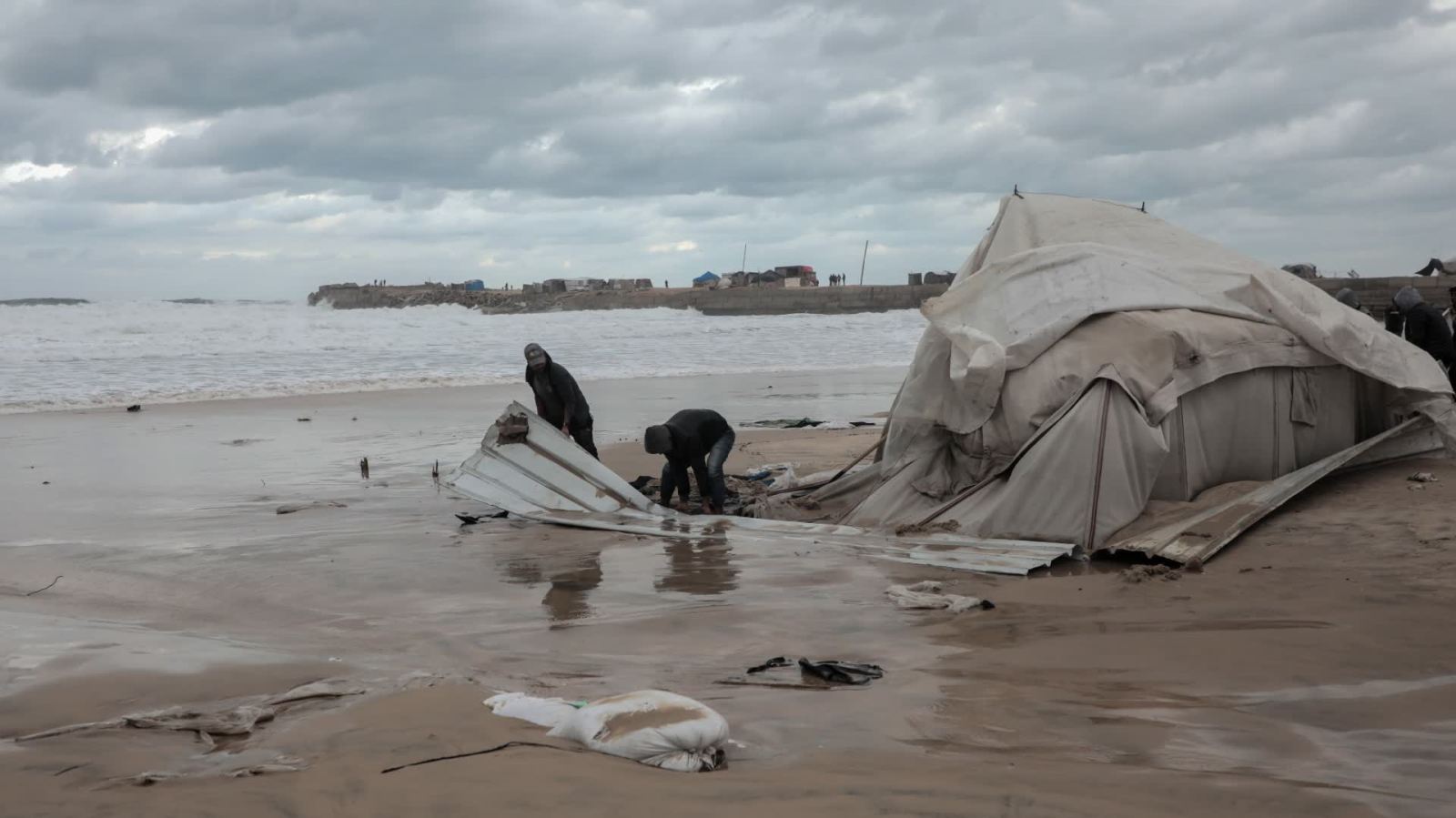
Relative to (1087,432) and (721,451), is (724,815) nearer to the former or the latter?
(1087,432)

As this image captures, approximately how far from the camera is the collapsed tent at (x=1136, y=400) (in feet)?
23.9

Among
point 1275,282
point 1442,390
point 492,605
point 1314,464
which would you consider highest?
point 1275,282

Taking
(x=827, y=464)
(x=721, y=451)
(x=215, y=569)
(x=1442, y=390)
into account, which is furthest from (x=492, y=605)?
(x=1442, y=390)

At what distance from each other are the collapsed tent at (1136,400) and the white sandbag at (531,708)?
403 centimetres

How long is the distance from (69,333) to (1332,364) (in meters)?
38.2

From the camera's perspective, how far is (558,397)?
10.1 metres

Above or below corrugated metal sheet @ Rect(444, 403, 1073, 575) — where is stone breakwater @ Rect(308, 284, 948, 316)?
above

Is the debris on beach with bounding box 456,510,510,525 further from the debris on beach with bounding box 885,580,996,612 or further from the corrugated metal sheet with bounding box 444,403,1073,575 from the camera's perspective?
the debris on beach with bounding box 885,580,996,612

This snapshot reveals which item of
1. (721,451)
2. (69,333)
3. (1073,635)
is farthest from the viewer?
(69,333)

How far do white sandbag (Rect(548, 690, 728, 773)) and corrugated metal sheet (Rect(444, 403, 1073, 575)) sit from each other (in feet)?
12.5

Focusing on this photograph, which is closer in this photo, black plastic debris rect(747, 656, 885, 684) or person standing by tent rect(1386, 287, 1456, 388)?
black plastic debris rect(747, 656, 885, 684)

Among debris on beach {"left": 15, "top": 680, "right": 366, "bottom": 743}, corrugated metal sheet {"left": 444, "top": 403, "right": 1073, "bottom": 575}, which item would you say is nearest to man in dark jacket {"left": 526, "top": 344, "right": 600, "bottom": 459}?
corrugated metal sheet {"left": 444, "top": 403, "right": 1073, "bottom": 575}

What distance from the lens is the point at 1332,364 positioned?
823 centimetres

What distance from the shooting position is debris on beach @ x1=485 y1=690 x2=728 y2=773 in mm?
3682
